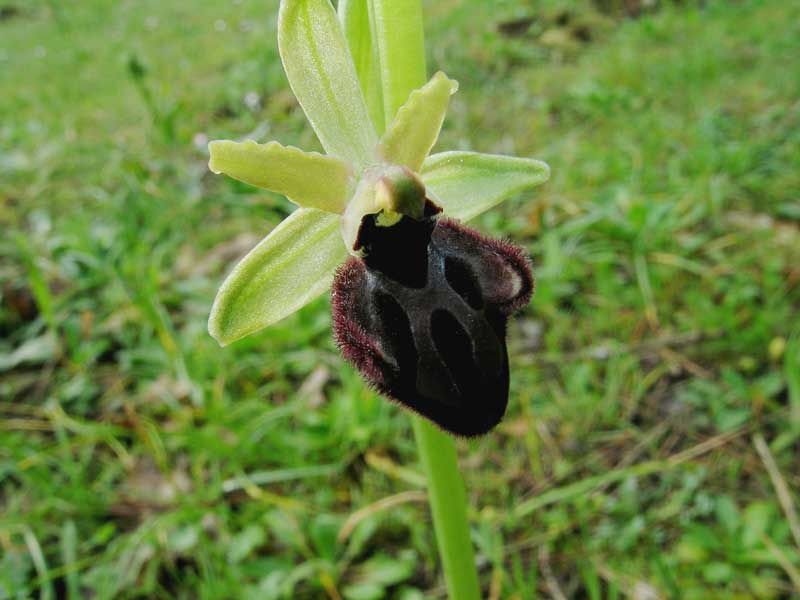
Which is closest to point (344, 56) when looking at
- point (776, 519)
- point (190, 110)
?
point (776, 519)

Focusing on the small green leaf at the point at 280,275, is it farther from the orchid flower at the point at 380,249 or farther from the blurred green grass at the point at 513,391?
the blurred green grass at the point at 513,391

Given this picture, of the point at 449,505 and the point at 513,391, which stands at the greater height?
the point at 449,505

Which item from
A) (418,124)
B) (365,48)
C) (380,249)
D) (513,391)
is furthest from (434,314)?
(513,391)

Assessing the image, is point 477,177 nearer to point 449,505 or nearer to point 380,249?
point 380,249

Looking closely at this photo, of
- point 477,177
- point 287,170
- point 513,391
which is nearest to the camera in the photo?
point 287,170

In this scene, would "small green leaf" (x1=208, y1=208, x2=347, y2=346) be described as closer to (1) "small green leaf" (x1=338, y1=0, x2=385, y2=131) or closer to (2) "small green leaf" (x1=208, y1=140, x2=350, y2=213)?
(2) "small green leaf" (x1=208, y1=140, x2=350, y2=213)

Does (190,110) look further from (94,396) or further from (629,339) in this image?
(629,339)

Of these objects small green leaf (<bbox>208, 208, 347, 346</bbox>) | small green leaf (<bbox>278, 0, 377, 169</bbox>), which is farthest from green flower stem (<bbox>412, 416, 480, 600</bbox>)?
small green leaf (<bbox>278, 0, 377, 169</bbox>)

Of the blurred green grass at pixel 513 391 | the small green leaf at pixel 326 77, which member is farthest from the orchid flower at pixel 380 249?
the blurred green grass at pixel 513 391
